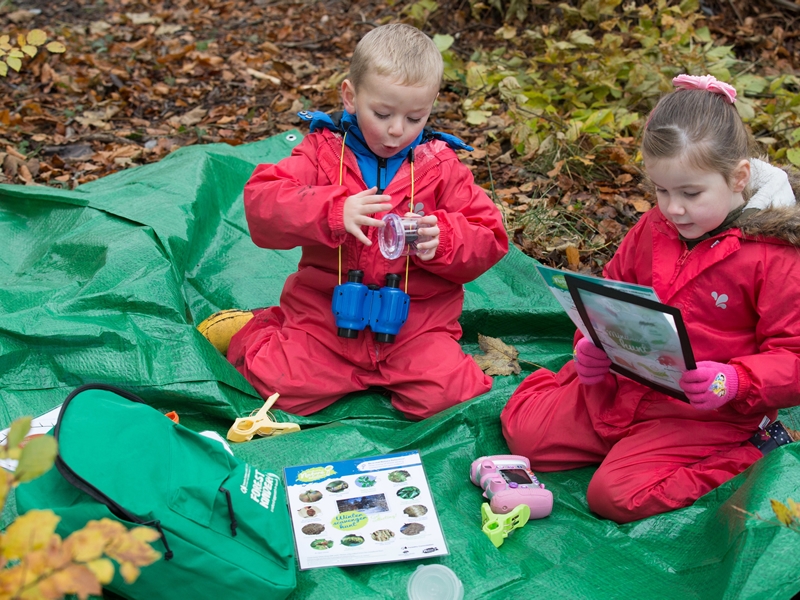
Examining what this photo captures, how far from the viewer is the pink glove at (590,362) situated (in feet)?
8.30

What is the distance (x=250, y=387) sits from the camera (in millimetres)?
2893

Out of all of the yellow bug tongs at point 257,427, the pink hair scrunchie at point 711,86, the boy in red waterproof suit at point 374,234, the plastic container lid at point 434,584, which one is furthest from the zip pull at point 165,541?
the pink hair scrunchie at point 711,86

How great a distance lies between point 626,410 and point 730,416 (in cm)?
30

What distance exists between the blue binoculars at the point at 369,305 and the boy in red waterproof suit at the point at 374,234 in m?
0.09

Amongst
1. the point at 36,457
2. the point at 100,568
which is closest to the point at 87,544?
the point at 100,568

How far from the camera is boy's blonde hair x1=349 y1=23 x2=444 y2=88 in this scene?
2.58m

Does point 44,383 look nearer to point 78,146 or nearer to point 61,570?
point 61,570

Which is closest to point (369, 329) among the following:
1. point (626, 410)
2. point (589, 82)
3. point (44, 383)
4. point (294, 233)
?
point (294, 233)

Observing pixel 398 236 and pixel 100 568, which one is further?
pixel 398 236

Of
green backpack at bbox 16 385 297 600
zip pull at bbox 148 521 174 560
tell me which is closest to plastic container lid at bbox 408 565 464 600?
green backpack at bbox 16 385 297 600

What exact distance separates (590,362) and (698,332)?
0.34 metres

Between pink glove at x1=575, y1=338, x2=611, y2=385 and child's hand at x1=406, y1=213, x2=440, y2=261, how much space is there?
57cm

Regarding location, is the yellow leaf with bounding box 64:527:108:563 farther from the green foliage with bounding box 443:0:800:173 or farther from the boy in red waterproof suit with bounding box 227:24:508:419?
the green foliage with bounding box 443:0:800:173

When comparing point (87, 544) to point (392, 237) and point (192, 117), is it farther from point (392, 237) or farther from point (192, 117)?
point (192, 117)
